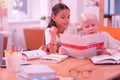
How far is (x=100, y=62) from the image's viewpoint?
5.88 feet

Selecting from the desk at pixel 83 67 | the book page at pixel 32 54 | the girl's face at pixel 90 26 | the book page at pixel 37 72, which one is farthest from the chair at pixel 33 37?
the book page at pixel 37 72

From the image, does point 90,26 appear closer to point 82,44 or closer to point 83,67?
point 82,44

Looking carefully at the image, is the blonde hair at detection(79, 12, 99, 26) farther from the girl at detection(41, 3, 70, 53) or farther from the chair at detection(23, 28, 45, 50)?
the chair at detection(23, 28, 45, 50)

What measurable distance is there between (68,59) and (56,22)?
844 millimetres

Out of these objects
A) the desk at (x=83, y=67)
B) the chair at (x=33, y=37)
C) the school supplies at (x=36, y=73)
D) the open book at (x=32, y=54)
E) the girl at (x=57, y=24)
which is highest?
the girl at (x=57, y=24)

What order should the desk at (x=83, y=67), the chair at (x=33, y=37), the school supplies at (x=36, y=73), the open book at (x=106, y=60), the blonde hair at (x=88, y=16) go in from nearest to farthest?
1. the school supplies at (x=36, y=73)
2. the desk at (x=83, y=67)
3. the open book at (x=106, y=60)
4. the blonde hair at (x=88, y=16)
5. the chair at (x=33, y=37)

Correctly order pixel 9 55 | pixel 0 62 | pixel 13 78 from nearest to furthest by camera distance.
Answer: pixel 13 78, pixel 9 55, pixel 0 62

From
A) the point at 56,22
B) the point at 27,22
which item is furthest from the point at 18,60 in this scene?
the point at 27,22

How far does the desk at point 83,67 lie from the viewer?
1426 mm

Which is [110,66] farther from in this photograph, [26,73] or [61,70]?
[26,73]

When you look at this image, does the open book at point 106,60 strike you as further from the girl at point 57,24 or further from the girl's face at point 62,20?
the girl's face at point 62,20

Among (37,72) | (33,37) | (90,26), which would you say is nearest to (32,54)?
(90,26)

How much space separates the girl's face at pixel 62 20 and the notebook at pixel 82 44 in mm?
684

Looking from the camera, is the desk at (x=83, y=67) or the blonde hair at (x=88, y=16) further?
the blonde hair at (x=88, y=16)
